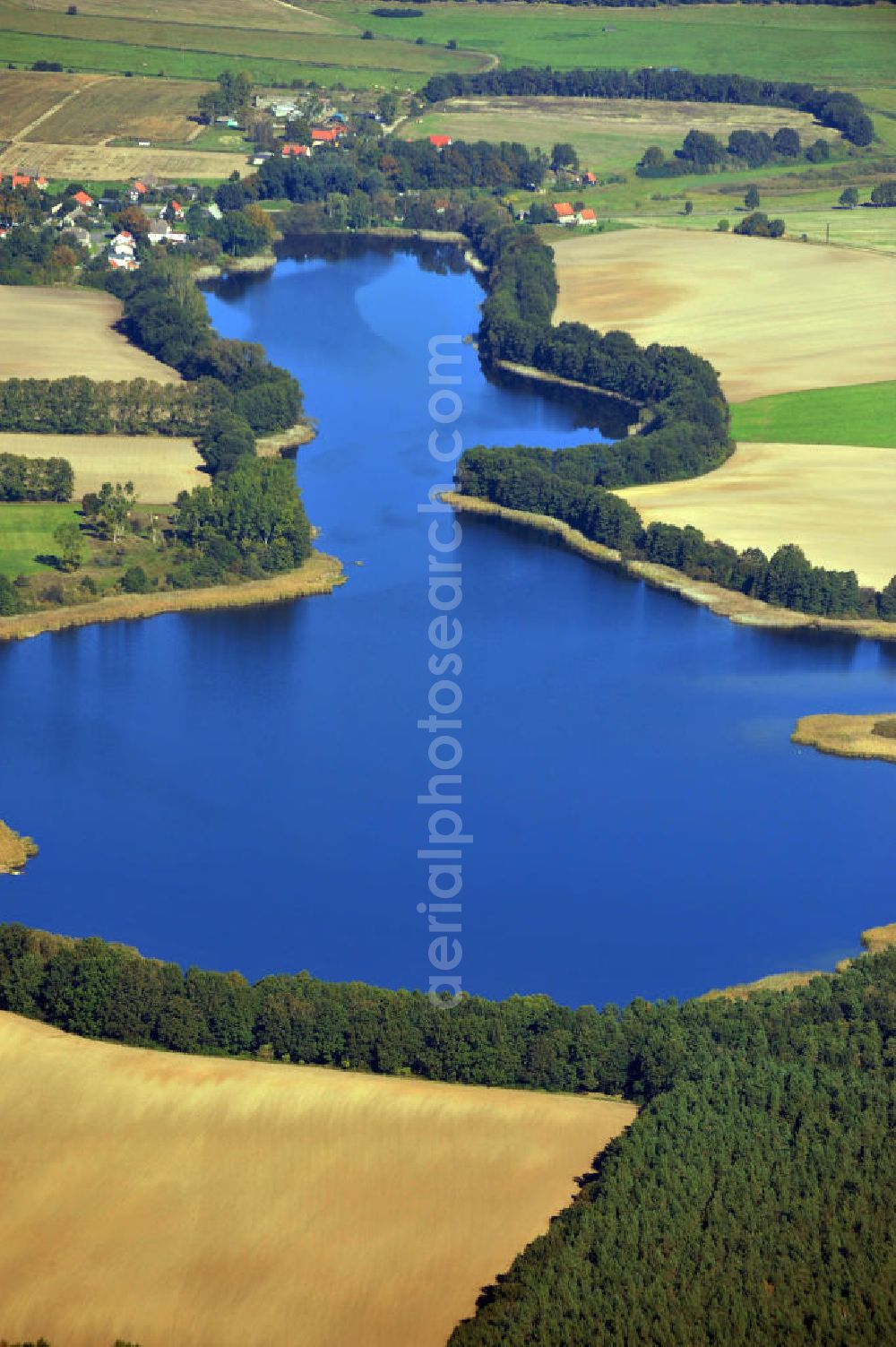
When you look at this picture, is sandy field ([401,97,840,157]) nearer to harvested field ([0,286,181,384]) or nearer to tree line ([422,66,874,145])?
tree line ([422,66,874,145])

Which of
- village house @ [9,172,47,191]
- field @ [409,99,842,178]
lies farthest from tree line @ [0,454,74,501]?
field @ [409,99,842,178]

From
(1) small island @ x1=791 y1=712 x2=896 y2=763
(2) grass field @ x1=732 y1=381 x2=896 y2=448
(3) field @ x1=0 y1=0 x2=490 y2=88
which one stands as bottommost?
(1) small island @ x1=791 y1=712 x2=896 y2=763

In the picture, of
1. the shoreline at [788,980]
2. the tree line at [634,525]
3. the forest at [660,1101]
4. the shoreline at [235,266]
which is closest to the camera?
the forest at [660,1101]

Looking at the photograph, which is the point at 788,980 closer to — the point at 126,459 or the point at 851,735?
the point at 851,735

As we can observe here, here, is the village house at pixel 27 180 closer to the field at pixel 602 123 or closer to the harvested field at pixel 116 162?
the harvested field at pixel 116 162

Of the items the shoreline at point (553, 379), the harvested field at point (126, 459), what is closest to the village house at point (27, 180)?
the shoreline at point (553, 379)
